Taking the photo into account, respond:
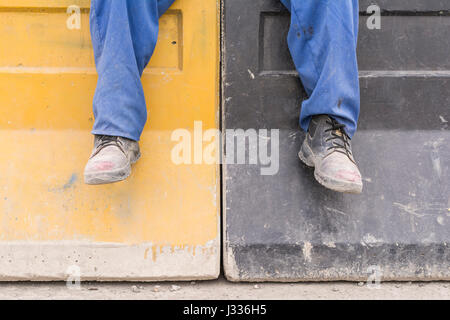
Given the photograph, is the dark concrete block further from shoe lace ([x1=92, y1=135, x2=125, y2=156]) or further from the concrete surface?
shoe lace ([x1=92, y1=135, x2=125, y2=156])

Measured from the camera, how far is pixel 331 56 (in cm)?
117

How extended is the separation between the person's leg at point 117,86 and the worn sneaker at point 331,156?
470mm

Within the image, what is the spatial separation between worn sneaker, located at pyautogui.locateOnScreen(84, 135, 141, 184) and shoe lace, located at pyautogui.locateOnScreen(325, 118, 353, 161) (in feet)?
1.76

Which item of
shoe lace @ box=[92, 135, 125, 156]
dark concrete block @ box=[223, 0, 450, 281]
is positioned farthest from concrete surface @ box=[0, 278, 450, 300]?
shoe lace @ box=[92, 135, 125, 156]

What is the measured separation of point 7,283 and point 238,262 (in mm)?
664

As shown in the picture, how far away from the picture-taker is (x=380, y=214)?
1.30 metres

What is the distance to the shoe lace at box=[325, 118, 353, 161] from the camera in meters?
1.20

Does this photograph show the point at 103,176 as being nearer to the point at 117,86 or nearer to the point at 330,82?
the point at 117,86

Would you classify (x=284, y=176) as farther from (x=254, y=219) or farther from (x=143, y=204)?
(x=143, y=204)

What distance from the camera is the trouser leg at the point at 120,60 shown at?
1.15 meters

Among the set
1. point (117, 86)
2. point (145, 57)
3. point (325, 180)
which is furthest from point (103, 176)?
point (325, 180)

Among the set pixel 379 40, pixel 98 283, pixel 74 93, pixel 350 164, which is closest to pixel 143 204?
pixel 98 283

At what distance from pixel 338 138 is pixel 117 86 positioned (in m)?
0.60

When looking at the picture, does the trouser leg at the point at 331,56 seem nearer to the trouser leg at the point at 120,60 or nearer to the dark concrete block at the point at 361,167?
the dark concrete block at the point at 361,167
